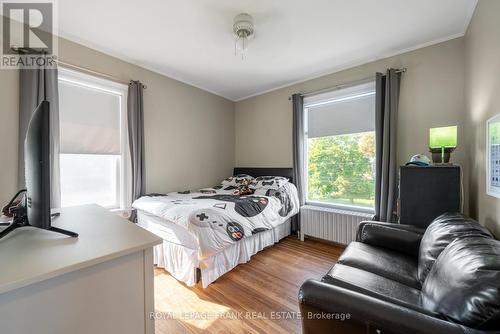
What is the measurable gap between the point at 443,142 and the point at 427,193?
0.51m

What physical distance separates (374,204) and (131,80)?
374 centimetres

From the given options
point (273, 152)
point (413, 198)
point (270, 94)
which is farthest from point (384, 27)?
point (273, 152)

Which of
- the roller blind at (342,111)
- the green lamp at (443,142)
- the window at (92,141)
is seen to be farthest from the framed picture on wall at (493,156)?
the window at (92,141)

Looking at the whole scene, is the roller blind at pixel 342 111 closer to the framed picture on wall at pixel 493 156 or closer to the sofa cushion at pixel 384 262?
the framed picture on wall at pixel 493 156

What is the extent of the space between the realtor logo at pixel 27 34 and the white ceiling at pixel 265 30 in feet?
0.49

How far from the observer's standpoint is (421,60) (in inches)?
97.1

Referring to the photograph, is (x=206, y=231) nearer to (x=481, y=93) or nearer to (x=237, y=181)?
(x=237, y=181)

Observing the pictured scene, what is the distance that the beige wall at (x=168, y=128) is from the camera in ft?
6.71

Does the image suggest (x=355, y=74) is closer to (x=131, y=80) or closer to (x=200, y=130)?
(x=200, y=130)

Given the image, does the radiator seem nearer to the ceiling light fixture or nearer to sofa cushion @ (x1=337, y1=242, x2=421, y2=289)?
sofa cushion @ (x1=337, y1=242, x2=421, y2=289)

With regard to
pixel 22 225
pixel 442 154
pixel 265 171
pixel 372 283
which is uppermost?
pixel 442 154

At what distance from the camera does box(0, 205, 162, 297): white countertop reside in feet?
2.00

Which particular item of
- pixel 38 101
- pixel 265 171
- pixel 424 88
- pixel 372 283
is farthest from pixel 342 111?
pixel 38 101

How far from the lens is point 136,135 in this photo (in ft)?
9.36
